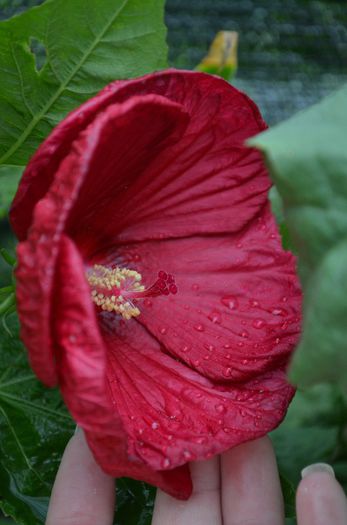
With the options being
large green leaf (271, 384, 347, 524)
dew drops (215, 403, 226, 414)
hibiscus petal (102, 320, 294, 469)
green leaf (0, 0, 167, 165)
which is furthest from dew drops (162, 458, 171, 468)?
large green leaf (271, 384, 347, 524)

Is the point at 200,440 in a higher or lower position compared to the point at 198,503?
higher

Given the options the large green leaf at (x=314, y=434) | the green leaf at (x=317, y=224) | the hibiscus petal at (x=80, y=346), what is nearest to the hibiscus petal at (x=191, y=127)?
the hibiscus petal at (x=80, y=346)

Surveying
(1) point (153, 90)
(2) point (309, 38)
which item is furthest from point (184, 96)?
(2) point (309, 38)

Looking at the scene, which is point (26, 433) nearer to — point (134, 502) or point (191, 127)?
point (134, 502)

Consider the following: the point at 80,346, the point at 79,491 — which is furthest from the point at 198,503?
the point at 80,346

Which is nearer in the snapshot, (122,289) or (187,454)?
(187,454)

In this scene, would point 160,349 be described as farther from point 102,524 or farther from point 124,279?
point 102,524

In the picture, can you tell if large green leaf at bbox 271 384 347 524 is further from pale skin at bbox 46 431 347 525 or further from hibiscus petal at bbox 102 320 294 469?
hibiscus petal at bbox 102 320 294 469
